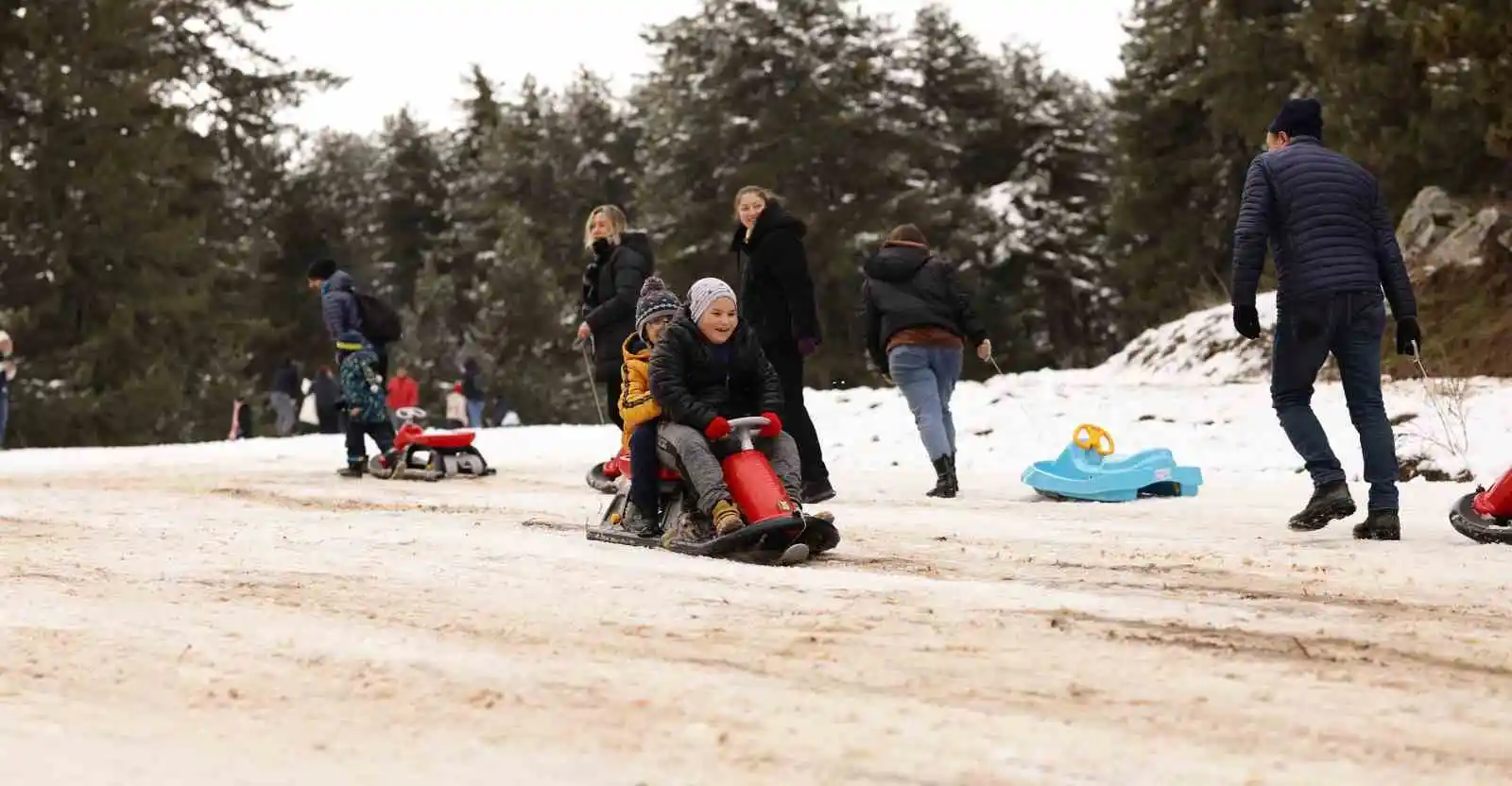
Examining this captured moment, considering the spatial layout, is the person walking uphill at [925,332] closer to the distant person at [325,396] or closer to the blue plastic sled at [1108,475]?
the blue plastic sled at [1108,475]

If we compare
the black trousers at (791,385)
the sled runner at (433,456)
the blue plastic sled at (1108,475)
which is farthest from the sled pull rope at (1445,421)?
the sled runner at (433,456)

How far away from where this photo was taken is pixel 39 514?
9523mm

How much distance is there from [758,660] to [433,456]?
962cm

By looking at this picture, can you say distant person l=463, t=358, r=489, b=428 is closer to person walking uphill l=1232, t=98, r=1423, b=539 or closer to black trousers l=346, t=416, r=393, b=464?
black trousers l=346, t=416, r=393, b=464

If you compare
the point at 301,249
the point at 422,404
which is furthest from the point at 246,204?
the point at 422,404

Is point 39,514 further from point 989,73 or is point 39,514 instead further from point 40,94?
point 989,73

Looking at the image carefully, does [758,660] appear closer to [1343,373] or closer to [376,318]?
[1343,373]

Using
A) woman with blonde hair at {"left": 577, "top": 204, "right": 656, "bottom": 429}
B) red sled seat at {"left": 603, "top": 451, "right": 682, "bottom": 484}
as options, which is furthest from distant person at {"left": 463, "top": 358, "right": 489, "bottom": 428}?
woman with blonde hair at {"left": 577, "top": 204, "right": 656, "bottom": 429}

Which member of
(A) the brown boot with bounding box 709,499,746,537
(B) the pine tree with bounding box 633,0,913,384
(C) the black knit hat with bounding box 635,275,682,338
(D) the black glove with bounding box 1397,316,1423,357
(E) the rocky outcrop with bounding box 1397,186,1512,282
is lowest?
(A) the brown boot with bounding box 709,499,746,537

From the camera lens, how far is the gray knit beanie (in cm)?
783

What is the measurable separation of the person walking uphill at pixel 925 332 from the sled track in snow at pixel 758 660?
301cm

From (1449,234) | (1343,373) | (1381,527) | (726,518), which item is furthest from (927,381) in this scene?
(1449,234)

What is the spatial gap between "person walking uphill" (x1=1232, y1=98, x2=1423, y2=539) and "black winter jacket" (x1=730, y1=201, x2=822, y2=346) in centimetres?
312

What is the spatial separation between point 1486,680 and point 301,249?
58715mm
